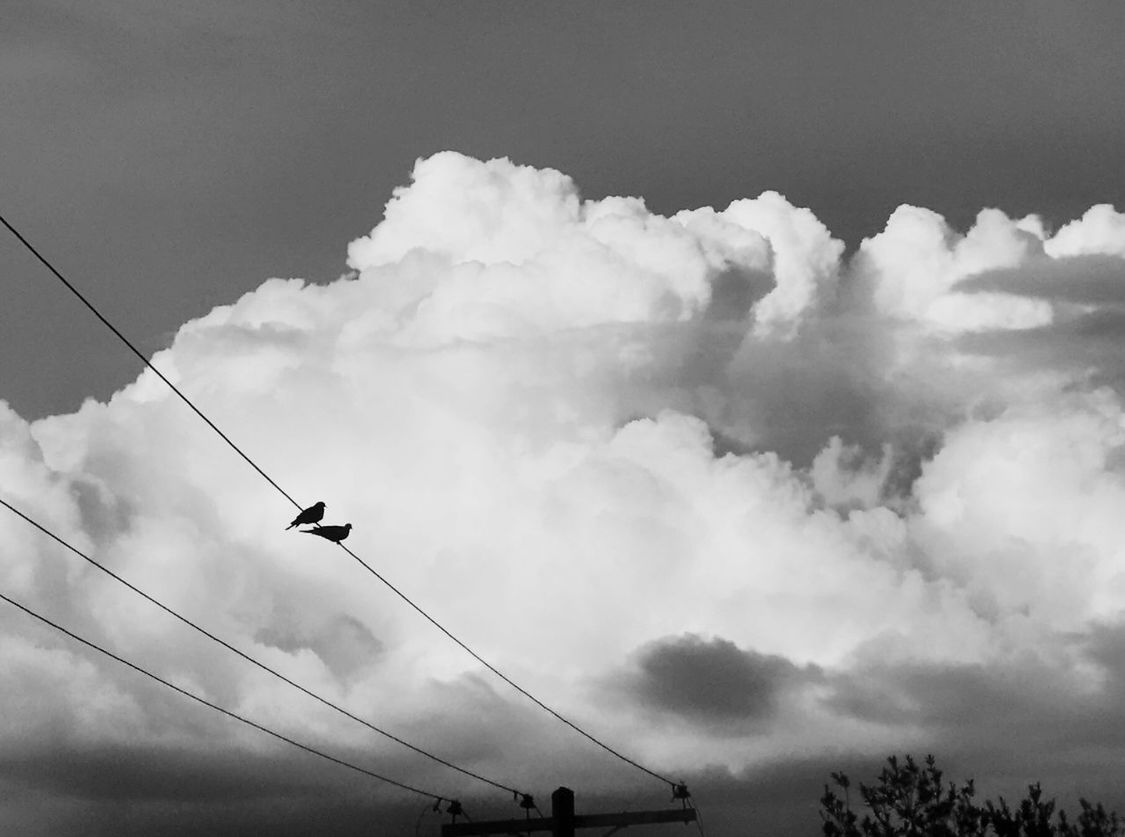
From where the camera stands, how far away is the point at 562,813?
34.5 metres

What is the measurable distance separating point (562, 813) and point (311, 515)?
10355 mm

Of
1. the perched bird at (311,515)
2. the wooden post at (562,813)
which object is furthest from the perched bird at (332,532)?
the wooden post at (562,813)

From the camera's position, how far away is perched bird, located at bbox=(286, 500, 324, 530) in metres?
Result: 26.4

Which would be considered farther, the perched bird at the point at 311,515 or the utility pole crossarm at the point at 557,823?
the utility pole crossarm at the point at 557,823

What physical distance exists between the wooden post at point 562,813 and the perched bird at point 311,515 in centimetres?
913

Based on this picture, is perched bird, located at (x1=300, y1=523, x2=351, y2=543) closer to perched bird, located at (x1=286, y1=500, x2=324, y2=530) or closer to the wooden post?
perched bird, located at (x1=286, y1=500, x2=324, y2=530)

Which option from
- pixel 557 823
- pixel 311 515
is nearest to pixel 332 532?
pixel 311 515

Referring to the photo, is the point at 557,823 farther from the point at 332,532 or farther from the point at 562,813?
the point at 332,532

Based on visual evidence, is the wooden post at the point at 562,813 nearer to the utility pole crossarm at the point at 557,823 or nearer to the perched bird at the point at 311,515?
the utility pole crossarm at the point at 557,823

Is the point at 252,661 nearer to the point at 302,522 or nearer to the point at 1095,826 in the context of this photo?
the point at 302,522

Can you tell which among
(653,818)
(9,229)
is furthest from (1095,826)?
(9,229)

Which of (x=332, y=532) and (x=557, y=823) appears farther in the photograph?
(x=557, y=823)

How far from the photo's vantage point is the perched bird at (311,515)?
26.4 meters

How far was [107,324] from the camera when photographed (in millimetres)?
17688
